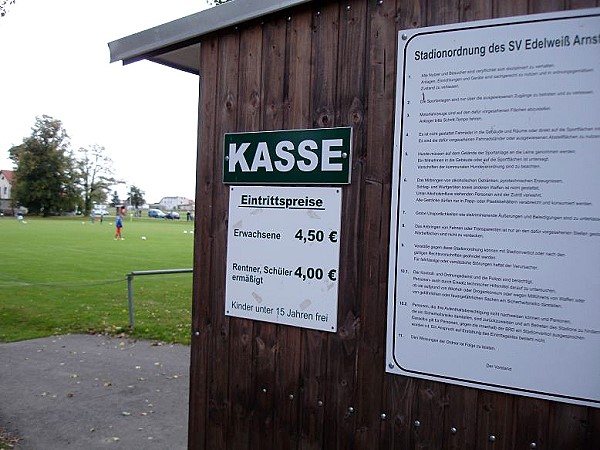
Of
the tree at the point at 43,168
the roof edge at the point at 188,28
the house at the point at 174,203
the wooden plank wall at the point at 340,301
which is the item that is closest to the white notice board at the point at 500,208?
the wooden plank wall at the point at 340,301

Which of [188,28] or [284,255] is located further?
[188,28]

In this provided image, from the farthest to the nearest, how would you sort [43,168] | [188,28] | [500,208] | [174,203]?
[174,203], [43,168], [188,28], [500,208]

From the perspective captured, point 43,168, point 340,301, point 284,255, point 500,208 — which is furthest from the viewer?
point 43,168

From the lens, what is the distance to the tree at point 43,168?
3533 inches

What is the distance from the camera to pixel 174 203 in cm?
14600

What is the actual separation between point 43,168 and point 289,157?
95946mm

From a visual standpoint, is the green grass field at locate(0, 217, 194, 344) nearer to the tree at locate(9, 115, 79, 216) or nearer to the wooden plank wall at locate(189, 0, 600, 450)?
the wooden plank wall at locate(189, 0, 600, 450)

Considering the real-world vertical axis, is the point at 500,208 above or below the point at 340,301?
above

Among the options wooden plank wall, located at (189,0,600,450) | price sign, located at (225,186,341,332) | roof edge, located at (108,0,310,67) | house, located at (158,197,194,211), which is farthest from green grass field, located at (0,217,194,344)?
house, located at (158,197,194,211)

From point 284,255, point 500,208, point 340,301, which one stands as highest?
point 500,208

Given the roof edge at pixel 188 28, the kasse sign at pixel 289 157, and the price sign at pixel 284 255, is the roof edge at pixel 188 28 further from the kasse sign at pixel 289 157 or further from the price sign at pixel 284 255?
the price sign at pixel 284 255

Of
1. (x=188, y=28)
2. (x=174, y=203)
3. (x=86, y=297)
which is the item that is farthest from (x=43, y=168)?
(x=188, y=28)

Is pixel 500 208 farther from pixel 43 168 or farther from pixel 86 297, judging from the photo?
pixel 43 168

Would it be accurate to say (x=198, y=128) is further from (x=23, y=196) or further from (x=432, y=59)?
(x=23, y=196)
